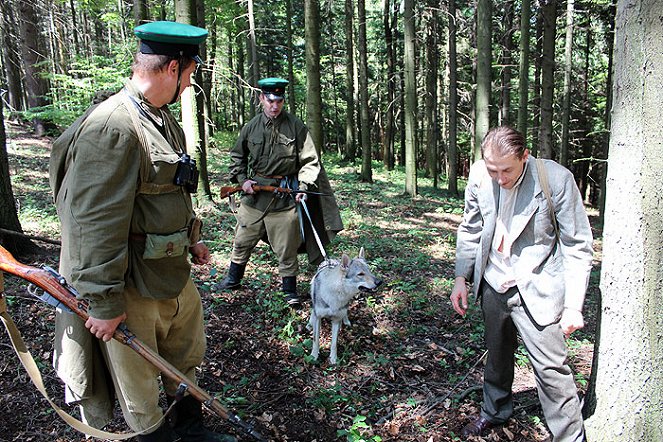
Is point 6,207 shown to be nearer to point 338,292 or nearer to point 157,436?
point 157,436

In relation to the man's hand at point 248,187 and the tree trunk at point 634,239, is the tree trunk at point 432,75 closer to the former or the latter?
the man's hand at point 248,187

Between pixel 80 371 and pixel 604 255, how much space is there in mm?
3630

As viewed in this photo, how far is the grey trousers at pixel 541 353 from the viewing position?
3234mm

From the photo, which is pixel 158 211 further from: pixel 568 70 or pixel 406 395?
pixel 568 70

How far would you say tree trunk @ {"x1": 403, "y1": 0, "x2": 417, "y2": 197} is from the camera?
15.0 metres

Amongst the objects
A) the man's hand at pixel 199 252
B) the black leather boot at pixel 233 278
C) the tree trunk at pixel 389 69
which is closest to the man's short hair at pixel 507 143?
the man's hand at pixel 199 252

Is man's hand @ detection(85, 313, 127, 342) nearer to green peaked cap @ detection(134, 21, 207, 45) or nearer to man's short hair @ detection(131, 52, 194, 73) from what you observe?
man's short hair @ detection(131, 52, 194, 73)

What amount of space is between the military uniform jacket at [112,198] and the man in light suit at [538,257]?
234 centimetres

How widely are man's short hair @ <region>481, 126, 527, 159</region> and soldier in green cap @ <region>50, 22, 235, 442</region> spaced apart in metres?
2.13

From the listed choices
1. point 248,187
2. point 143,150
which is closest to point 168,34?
point 143,150

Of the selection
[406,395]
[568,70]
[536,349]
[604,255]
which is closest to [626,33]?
[604,255]

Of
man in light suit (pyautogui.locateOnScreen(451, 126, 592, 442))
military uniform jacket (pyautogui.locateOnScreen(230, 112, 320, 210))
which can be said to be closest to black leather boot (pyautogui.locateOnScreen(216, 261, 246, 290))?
military uniform jacket (pyautogui.locateOnScreen(230, 112, 320, 210))

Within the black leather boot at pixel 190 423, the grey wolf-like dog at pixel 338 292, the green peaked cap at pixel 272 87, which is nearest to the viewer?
the black leather boot at pixel 190 423

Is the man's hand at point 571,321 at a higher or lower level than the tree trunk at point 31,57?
lower
